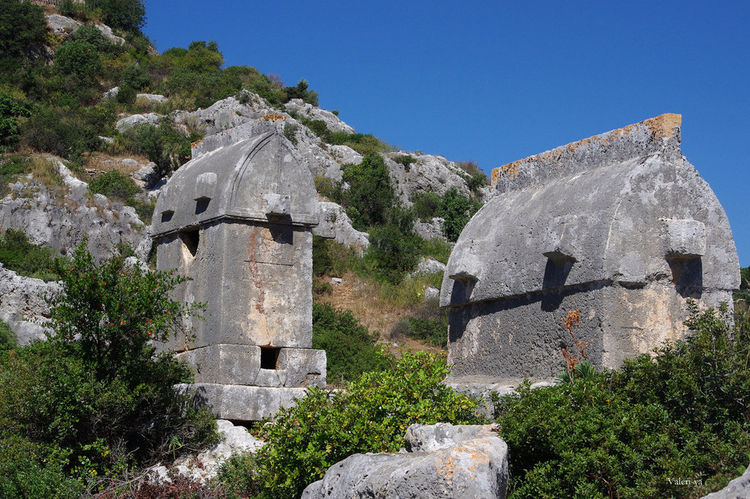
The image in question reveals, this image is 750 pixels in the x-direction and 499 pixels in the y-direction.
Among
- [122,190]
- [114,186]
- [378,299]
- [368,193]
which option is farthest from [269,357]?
[368,193]

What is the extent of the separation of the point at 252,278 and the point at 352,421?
107 inches

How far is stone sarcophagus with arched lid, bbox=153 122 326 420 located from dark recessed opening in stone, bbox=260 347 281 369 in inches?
0.4

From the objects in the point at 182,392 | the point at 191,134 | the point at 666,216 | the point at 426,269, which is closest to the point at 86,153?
the point at 191,134

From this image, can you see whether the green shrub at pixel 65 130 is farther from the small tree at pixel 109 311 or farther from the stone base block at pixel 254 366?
the small tree at pixel 109 311

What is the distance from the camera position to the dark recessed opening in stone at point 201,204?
8.62 metres

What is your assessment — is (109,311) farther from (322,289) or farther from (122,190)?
(122,190)

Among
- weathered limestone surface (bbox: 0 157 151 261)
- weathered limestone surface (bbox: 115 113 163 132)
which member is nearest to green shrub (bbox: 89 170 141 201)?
weathered limestone surface (bbox: 0 157 151 261)

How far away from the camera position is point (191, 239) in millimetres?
9172

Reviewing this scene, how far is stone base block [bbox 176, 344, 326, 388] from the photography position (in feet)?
26.2

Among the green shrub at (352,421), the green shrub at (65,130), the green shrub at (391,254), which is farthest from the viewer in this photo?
the green shrub at (65,130)

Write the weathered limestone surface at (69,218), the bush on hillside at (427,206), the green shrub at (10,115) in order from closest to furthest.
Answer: the weathered limestone surface at (69,218) → the green shrub at (10,115) → the bush on hillside at (427,206)

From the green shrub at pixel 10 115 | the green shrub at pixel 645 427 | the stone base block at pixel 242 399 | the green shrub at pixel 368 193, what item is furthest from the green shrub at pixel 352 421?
the green shrub at pixel 10 115

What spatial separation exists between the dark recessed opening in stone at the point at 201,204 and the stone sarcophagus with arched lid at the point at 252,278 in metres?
0.01

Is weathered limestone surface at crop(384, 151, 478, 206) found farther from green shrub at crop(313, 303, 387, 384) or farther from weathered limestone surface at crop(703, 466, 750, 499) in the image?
weathered limestone surface at crop(703, 466, 750, 499)
